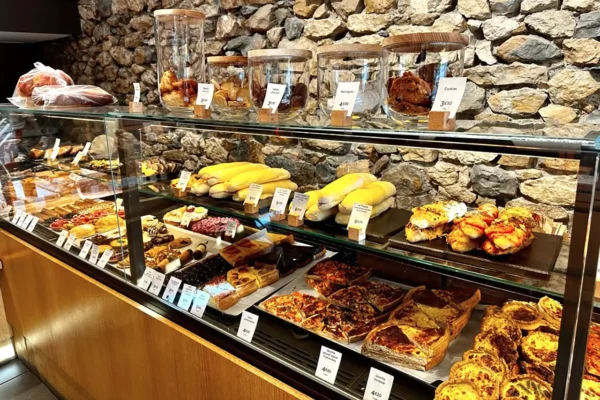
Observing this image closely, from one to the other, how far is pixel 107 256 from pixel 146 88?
2.19 meters

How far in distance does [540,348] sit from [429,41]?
2.95 feet

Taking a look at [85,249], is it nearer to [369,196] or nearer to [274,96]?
[274,96]

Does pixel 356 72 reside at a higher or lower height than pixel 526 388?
higher

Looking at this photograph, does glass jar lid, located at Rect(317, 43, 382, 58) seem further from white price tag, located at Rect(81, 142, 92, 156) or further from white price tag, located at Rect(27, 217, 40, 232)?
white price tag, located at Rect(27, 217, 40, 232)

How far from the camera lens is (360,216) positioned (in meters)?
1.47

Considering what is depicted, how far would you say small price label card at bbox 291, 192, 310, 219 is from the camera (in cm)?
161

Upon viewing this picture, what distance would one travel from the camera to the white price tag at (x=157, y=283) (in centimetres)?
191

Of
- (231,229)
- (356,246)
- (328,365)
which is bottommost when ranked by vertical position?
(328,365)

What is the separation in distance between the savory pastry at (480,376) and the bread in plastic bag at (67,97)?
88.4 inches

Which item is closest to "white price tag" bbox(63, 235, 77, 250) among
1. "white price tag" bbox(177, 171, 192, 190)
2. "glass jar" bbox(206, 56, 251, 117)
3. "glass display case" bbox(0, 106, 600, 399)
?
"glass display case" bbox(0, 106, 600, 399)

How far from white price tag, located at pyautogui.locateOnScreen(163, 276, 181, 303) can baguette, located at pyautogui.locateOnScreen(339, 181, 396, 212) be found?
2.52ft

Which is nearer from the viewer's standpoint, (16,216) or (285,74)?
(285,74)

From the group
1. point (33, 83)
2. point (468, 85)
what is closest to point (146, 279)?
point (33, 83)

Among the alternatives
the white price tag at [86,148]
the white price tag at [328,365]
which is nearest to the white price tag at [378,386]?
the white price tag at [328,365]
